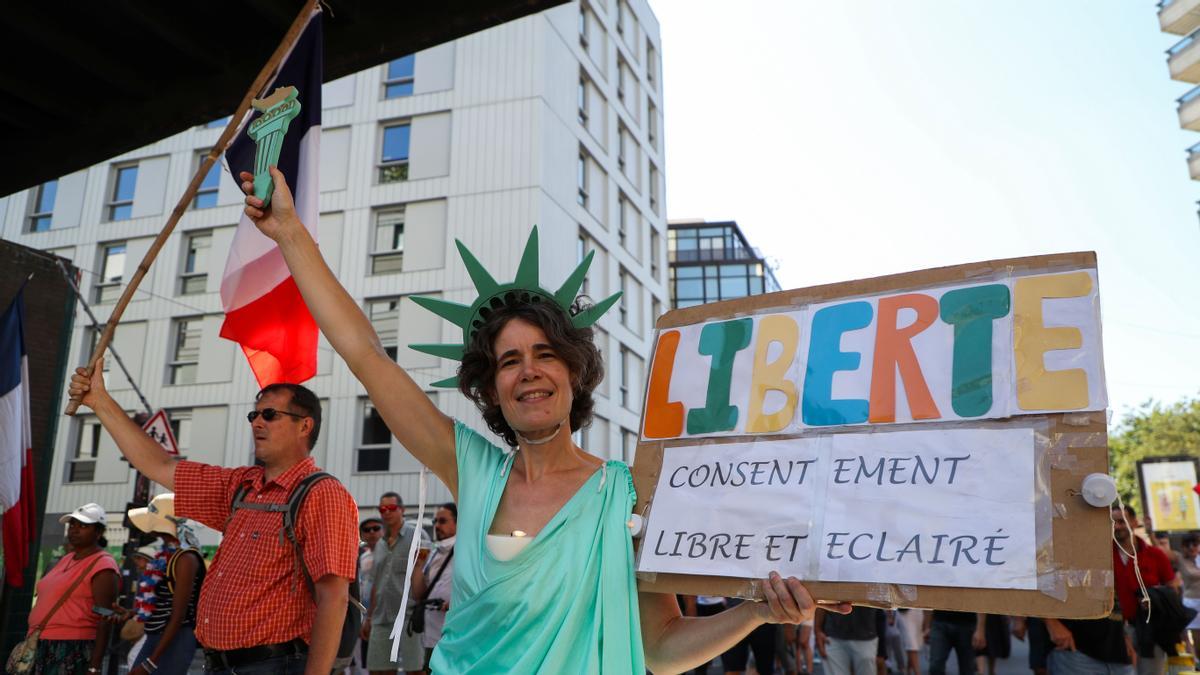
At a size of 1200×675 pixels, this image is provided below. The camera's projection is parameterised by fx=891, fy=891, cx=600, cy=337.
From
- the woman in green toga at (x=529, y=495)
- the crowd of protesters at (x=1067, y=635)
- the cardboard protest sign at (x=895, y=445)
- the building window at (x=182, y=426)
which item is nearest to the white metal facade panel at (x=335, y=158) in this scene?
the building window at (x=182, y=426)

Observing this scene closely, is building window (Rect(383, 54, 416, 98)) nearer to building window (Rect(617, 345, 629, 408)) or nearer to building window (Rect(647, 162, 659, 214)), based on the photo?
building window (Rect(617, 345, 629, 408))

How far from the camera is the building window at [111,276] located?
2677cm

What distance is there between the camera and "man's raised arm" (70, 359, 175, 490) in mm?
3854

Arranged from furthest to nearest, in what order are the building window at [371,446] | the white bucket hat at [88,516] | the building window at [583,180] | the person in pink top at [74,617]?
the building window at [583,180] < the building window at [371,446] < the white bucket hat at [88,516] < the person in pink top at [74,617]

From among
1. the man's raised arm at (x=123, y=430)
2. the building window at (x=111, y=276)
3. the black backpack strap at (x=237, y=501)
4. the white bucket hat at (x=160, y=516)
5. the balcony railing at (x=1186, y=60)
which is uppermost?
the balcony railing at (x=1186, y=60)

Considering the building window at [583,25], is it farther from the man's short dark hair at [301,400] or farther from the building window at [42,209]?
the man's short dark hair at [301,400]

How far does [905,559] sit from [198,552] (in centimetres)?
485

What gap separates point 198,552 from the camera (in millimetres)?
5488

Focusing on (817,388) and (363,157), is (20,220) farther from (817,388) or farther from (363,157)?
(817,388)

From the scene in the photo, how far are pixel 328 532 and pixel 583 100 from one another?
2486cm

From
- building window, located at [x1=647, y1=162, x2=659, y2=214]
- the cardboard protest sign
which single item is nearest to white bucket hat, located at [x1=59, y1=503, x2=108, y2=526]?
the cardboard protest sign

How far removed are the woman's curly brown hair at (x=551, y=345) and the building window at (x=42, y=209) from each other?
30741 millimetres

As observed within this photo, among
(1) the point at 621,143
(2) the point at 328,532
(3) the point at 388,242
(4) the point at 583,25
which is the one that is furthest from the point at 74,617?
(1) the point at 621,143

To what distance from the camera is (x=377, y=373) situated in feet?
8.16
